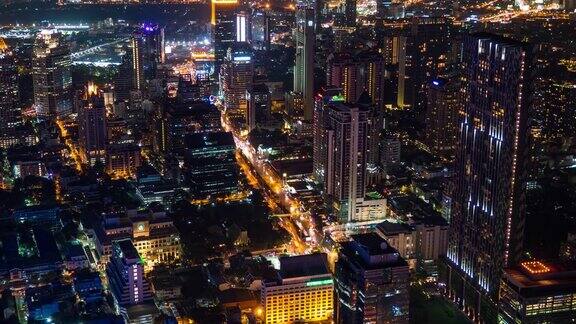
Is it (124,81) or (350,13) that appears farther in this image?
(350,13)

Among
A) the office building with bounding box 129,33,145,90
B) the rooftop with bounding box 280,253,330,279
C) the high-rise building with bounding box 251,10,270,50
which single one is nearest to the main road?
the rooftop with bounding box 280,253,330,279

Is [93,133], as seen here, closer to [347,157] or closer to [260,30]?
[347,157]

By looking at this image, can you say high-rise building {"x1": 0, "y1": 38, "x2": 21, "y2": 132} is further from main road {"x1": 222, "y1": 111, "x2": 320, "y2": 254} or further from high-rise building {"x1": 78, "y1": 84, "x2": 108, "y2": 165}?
main road {"x1": 222, "y1": 111, "x2": 320, "y2": 254}

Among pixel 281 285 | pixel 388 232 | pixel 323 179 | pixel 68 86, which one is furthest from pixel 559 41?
pixel 68 86

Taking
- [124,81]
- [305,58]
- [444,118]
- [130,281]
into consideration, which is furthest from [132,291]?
[124,81]

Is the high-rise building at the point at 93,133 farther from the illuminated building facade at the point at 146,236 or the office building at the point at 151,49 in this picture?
the office building at the point at 151,49

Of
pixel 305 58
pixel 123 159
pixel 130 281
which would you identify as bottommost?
pixel 130 281

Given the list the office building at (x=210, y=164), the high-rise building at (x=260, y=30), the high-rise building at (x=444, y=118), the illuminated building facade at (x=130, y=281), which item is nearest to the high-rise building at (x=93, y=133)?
the office building at (x=210, y=164)

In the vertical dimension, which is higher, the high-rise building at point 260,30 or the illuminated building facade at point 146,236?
the high-rise building at point 260,30
